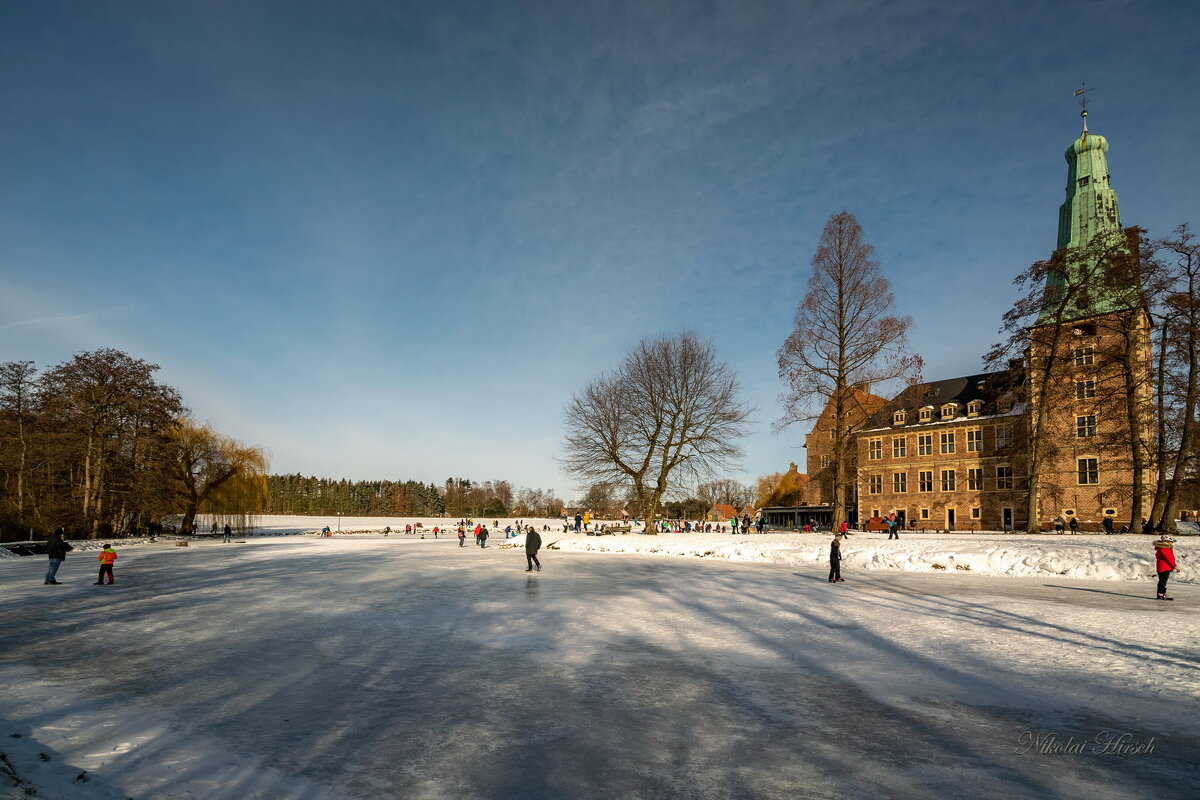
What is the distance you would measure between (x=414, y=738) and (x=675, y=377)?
36331 mm

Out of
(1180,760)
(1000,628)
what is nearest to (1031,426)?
(1000,628)

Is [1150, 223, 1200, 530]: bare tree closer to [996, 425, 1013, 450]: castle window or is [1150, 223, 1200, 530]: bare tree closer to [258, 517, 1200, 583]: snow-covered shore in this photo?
[258, 517, 1200, 583]: snow-covered shore

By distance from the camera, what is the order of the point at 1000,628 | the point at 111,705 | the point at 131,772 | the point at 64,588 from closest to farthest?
the point at 131,772
the point at 111,705
the point at 1000,628
the point at 64,588

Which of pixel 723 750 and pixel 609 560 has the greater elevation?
pixel 723 750

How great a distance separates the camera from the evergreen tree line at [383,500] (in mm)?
134875

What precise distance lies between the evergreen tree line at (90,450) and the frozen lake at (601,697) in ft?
92.5

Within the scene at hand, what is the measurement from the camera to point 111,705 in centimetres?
705

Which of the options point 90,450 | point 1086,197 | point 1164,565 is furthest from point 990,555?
point 90,450

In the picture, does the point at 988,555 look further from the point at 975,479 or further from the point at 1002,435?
the point at 1002,435

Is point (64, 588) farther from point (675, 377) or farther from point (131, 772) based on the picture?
point (675, 377)

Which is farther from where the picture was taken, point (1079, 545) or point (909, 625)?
point (1079, 545)

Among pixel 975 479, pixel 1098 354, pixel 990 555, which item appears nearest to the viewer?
pixel 990 555

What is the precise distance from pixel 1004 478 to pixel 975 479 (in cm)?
204

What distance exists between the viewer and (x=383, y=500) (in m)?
143
